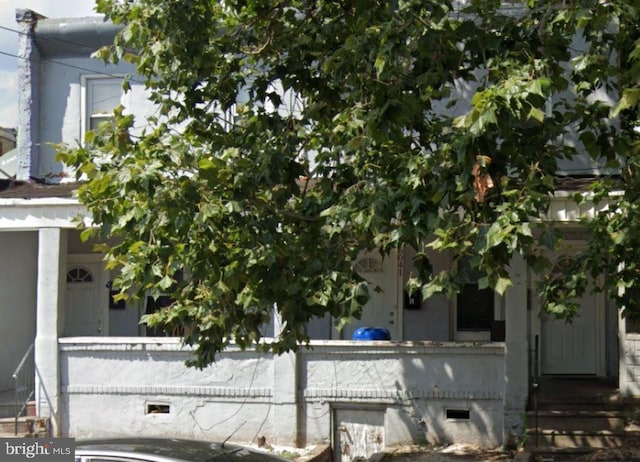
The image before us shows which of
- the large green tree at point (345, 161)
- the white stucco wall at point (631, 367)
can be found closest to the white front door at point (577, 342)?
the white stucco wall at point (631, 367)

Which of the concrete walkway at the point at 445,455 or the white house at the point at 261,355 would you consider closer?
the concrete walkway at the point at 445,455

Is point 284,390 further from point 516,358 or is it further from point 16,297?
point 16,297

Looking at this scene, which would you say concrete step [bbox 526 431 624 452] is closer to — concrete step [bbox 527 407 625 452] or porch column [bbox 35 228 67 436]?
concrete step [bbox 527 407 625 452]

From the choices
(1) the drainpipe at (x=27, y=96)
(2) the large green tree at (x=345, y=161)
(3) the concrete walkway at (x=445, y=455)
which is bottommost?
(3) the concrete walkway at (x=445, y=455)

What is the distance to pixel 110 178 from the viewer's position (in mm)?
8328

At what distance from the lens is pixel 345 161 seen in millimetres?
9500

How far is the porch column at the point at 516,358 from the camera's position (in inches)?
535

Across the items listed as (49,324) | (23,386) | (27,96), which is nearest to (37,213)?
(49,324)

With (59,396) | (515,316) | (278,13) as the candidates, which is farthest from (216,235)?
(59,396)

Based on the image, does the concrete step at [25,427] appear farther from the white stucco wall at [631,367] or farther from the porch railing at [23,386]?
the white stucco wall at [631,367]

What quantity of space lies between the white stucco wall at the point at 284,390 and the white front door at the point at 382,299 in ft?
6.55

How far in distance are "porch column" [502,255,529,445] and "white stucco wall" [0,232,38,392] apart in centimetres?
898

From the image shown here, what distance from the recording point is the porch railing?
14.7 meters

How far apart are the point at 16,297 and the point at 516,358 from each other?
916cm
